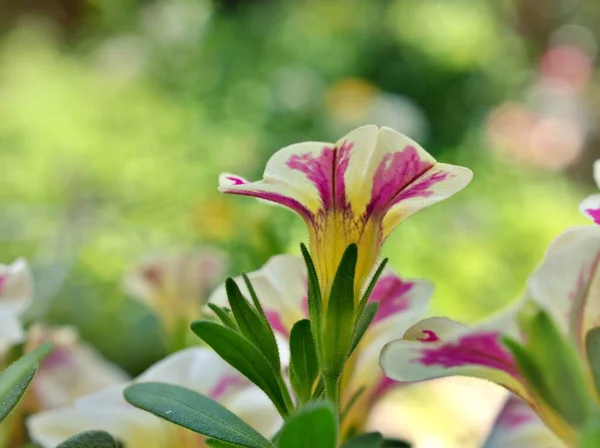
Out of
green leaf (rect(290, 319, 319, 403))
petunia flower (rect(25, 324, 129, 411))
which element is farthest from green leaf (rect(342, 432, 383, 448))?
petunia flower (rect(25, 324, 129, 411))

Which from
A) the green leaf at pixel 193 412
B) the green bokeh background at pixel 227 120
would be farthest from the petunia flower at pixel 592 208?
the green bokeh background at pixel 227 120

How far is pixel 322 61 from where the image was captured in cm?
258

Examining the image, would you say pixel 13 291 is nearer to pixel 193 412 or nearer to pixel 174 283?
pixel 193 412

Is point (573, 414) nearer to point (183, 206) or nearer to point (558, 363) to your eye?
point (558, 363)

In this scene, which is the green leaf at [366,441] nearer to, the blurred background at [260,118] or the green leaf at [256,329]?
the green leaf at [256,329]

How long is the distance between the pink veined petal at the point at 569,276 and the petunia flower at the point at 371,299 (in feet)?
0.19

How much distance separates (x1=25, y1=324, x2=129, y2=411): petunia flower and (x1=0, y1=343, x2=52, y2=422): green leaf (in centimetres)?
13

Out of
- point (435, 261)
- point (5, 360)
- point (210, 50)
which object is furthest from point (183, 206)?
point (5, 360)

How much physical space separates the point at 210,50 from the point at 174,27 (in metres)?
0.35

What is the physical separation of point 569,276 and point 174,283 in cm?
28

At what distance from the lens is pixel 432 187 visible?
0.19m

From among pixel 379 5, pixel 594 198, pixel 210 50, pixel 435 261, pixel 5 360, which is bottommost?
pixel 435 261

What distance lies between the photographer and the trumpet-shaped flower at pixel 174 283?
0.42 metres

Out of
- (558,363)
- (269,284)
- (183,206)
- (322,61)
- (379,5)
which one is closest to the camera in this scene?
(558,363)
